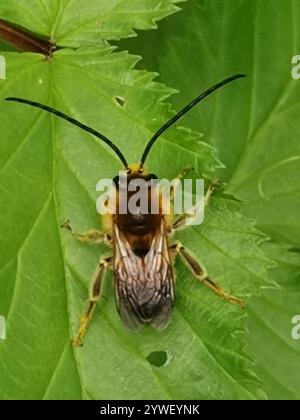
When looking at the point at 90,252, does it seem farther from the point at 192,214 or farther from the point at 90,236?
the point at 192,214

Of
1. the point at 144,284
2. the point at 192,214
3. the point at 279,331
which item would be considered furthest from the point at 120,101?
the point at 279,331

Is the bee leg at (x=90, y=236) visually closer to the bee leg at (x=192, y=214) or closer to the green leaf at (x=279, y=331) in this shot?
the bee leg at (x=192, y=214)

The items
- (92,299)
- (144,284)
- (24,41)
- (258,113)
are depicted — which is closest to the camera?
(92,299)

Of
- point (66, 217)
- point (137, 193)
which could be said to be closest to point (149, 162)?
point (137, 193)

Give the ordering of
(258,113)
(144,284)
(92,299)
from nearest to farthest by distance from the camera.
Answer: (92,299) < (144,284) < (258,113)

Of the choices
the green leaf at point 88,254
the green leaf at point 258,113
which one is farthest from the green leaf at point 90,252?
the green leaf at point 258,113

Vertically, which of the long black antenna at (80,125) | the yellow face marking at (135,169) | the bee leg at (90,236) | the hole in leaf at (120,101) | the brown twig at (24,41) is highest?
the brown twig at (24,41)

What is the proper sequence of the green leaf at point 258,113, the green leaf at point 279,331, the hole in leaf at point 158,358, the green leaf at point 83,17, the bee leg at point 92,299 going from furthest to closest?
1. the green leaf at point 279,331
2. the green leaf at point 258,113
3. the green leaf at point 83,17
4. the hole in leaf at point 158,358
5. the bee leg at point 92,299
